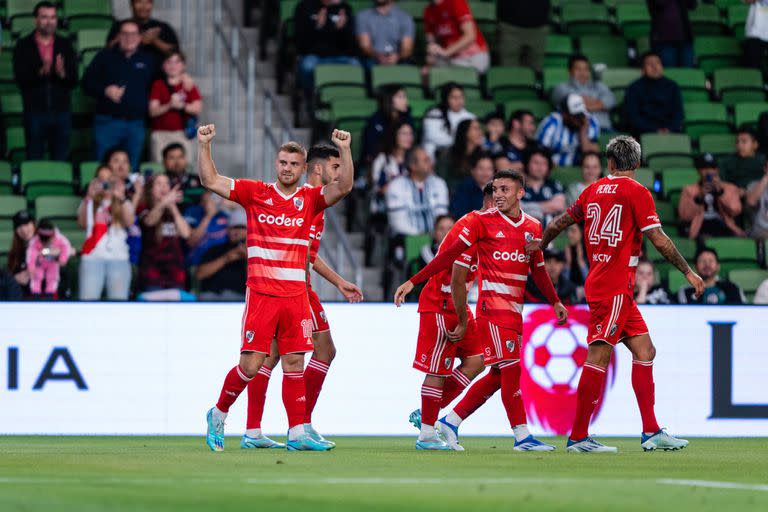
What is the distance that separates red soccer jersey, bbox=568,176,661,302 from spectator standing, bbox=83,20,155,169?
8019 millimetres

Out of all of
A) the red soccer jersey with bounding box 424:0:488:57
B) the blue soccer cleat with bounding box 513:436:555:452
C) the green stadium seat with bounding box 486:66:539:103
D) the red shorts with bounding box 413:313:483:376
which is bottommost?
the blue soccer cleat with bounding box 513:436:555:452

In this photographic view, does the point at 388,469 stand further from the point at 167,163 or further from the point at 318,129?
the point at 318,129

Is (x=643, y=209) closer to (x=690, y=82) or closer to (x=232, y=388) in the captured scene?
(x=232, y=388)

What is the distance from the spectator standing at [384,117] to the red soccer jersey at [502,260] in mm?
6528

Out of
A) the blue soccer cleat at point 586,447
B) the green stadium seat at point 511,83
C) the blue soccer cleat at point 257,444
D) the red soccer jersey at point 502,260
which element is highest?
the green stadium seat at point 511,83

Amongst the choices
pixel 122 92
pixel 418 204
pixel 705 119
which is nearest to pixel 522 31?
pixel 705 119

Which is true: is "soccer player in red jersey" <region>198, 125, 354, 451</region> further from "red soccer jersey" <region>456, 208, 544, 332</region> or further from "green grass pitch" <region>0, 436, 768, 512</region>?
"red soccer jersey" <region>456, 208, 544, 332</region>

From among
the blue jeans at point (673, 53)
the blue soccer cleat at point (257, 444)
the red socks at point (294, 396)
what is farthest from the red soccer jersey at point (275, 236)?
the blue jeans at point (673, 53)

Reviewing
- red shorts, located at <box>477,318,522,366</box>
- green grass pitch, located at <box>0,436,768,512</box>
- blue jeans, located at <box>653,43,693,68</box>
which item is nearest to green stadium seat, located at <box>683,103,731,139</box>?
blue jeans, located at <box>653,43,693,68</box>

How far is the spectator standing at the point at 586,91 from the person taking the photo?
20094 mm

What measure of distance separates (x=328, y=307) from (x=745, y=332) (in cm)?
404

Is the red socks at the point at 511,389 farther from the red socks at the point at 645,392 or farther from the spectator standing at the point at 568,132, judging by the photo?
the spectator standing at the point at 568,132

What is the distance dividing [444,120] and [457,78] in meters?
1.97

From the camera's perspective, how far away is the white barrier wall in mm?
14234
